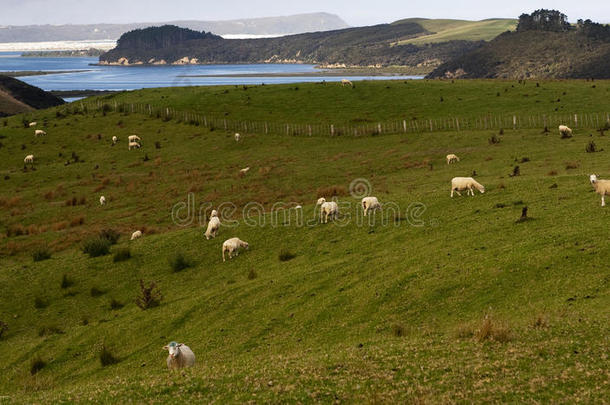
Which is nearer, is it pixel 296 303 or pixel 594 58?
pixel 296 303

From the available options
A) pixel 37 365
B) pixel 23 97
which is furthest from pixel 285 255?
pixel 23 97

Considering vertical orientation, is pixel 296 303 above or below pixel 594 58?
below

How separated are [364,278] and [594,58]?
20396 cm

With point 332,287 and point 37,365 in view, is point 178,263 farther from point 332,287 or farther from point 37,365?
point 332,287

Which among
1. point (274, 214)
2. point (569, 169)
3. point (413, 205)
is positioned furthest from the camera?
point (569, 169)

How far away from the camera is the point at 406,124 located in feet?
227

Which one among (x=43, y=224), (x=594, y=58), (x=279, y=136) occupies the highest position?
(x=594, y=58)

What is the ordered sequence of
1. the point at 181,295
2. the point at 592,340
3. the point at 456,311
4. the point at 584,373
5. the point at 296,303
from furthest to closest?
the point at 181,295, the point at 296,303, the point at 456,311, the point at 592,340, the point at 584,373

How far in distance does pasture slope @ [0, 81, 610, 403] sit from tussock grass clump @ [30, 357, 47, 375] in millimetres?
114

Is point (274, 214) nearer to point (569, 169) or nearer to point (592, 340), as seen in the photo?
point (569, 169)

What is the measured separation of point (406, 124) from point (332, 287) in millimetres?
52076

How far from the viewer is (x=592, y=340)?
11.9 meters

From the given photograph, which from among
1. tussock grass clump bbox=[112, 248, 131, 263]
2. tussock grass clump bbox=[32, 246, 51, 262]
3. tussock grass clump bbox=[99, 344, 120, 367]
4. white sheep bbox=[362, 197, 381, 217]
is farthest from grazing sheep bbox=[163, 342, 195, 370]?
tussock grass clump bbox=[32, 246, 51, 262]

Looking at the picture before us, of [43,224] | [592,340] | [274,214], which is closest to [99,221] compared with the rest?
[43,224]
